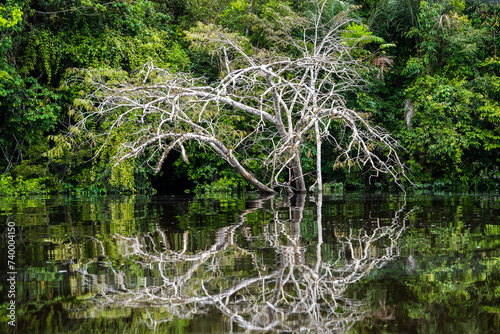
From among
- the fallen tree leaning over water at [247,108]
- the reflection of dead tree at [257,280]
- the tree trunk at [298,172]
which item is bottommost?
the reflection of dead tree at [257,280]

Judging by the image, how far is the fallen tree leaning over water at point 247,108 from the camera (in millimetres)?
9711

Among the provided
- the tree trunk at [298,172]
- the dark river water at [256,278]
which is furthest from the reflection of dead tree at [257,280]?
the tree trunk at [298,172]

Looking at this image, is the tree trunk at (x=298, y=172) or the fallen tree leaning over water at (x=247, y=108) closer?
the fallen tree leaning over water at (x=247, y=108)

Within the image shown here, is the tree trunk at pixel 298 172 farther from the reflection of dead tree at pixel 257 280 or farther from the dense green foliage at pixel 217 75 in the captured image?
the reflection of dead tree at pixel 257 280

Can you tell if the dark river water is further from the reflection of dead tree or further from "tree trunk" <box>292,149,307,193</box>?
"tree trunk" <box>292,149,307,193</box>

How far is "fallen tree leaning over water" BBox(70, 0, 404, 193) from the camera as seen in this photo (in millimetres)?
9711

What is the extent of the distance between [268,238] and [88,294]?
7.31 feet

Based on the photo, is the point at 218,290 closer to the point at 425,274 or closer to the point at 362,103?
the point at 425,274

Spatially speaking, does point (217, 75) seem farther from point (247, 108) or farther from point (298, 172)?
point (247, 108)

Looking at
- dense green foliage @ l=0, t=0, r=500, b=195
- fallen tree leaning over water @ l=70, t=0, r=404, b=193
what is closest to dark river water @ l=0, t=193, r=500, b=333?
fallen tree leaning over water @ l=70, t=0, r=404, b=193

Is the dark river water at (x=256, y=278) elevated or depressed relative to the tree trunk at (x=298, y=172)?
depressed

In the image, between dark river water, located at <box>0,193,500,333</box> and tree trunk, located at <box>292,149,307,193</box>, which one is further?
tree trunk, located at <box>292,149,307,193</box>

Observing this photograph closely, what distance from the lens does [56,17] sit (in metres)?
14.4

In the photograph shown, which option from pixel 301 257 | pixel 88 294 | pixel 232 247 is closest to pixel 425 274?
pixel 301 257
